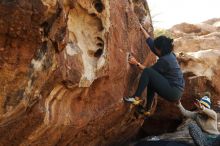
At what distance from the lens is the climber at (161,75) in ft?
25.4

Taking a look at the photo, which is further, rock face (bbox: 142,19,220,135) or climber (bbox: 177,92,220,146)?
rock face (bbox: 142,19,220,135)

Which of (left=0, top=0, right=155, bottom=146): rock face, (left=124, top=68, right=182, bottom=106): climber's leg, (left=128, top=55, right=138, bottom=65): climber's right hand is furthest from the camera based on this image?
(left=128, top=55, right=138, bottom=65): climber's right hand

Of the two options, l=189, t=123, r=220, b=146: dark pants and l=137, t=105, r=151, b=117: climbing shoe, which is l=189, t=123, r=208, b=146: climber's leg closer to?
l=189, t=123, r=220, b=146: dark pants

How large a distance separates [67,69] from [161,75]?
7.69ft

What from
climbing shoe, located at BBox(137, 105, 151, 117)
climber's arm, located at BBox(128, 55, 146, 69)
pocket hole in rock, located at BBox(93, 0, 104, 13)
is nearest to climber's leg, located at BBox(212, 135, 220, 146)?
climbing shoe, located at BBox(137, 105, 151, 117)

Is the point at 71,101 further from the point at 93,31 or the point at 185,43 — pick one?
the point at 185,43

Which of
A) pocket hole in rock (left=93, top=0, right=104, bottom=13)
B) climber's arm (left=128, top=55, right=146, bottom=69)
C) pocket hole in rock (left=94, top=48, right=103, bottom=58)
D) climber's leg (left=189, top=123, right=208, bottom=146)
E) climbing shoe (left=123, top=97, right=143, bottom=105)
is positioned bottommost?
climber's leg (left=189, top=123, right=208, bottom=146)

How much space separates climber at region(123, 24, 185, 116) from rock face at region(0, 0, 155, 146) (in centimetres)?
31

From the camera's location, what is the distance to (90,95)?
7.09 meters

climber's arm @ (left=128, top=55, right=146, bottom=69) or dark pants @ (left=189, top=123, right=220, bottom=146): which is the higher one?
climber's arm @ (left=128, top=55, right=146, bottom=69)

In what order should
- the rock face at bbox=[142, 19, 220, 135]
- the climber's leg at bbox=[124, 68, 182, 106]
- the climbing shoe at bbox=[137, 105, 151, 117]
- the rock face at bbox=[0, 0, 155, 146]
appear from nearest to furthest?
1. the rock face at bbox=[0, 0, 155, 146]
2. the climber's leg at bbox=[124, 68, 182, 106]
3. the climbing shoe at bbox=[137, 105, 151, 117]
4. the rock face at bbox=[142, 19, 220, 135]

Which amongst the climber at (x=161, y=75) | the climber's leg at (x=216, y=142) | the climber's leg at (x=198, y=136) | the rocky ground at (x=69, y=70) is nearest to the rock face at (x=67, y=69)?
the rocky ground at (x=69, y=70)

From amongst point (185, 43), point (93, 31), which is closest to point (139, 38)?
point (93, 31)

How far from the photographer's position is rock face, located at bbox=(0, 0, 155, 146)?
5.15 metres
